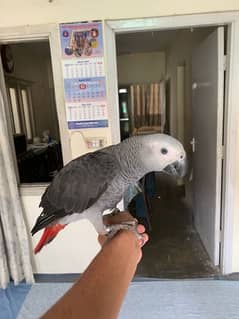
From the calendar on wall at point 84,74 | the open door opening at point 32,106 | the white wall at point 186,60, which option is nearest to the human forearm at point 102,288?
the calendar on wall at point 84,74

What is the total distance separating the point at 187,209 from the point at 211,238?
Answer: 1.11 m

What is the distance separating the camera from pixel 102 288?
21.8 inches

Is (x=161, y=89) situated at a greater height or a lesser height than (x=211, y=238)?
greater

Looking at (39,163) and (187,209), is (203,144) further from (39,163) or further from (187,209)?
(39,163)

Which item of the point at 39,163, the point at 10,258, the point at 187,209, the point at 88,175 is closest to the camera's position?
the point at 88,175

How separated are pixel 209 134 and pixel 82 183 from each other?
4.72ft

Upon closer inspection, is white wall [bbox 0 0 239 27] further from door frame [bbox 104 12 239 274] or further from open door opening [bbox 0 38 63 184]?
open door opening [bbox 0 38 63 184]

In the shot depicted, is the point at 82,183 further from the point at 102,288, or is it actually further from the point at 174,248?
the point at 174,248

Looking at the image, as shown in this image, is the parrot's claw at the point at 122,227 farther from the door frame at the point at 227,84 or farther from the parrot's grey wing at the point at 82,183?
the door frame at the point at 227,84

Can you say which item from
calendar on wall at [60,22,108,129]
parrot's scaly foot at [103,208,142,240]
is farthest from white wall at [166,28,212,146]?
parrot's scaly foot at [103,208,142,240]

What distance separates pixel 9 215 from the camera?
1.79 m

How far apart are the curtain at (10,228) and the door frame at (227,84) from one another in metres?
0.75

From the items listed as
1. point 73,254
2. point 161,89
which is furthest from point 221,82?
point 161,89

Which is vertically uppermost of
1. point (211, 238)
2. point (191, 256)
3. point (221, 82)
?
point (221, 82)
